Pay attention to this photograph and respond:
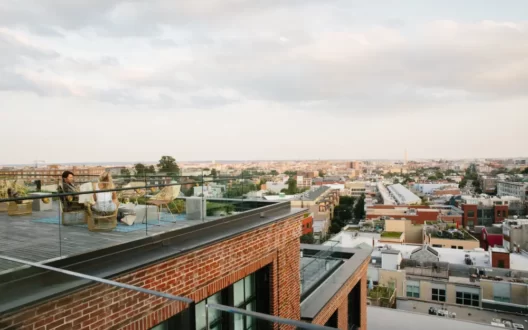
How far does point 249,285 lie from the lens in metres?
6.38

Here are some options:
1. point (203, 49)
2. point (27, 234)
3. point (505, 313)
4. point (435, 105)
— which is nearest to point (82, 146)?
point (203, 49)

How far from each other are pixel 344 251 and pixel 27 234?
10536mm

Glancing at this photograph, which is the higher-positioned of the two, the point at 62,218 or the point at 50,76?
the point at 50,76

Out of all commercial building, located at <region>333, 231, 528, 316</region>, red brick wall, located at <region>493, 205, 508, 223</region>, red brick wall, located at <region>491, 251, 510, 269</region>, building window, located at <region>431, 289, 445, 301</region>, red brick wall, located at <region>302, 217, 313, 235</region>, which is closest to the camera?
commercial building, located at <region>333, 231, 528, 316</region>

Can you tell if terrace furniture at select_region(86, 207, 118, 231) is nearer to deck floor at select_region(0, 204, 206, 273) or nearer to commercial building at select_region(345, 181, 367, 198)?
deck floor at select_region(0, 204, 206, 273)

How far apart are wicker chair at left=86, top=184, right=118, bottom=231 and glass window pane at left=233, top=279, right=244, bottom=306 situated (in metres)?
2.14

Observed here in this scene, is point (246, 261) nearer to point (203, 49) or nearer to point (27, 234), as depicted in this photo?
point (27, 234)

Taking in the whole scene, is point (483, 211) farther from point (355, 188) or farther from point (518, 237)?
point (355, 188)

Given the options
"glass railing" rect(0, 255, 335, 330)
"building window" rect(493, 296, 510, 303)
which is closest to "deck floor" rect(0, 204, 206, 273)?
"glass railing" rect(0, 255, 335, 330)

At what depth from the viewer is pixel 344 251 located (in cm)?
1330

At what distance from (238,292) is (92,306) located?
3.10 metres

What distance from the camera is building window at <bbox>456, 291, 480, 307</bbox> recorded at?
28391mm

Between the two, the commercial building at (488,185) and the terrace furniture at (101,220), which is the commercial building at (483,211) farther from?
the terrace furniture at (101,220)

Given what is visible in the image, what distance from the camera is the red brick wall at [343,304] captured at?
8.45 m
